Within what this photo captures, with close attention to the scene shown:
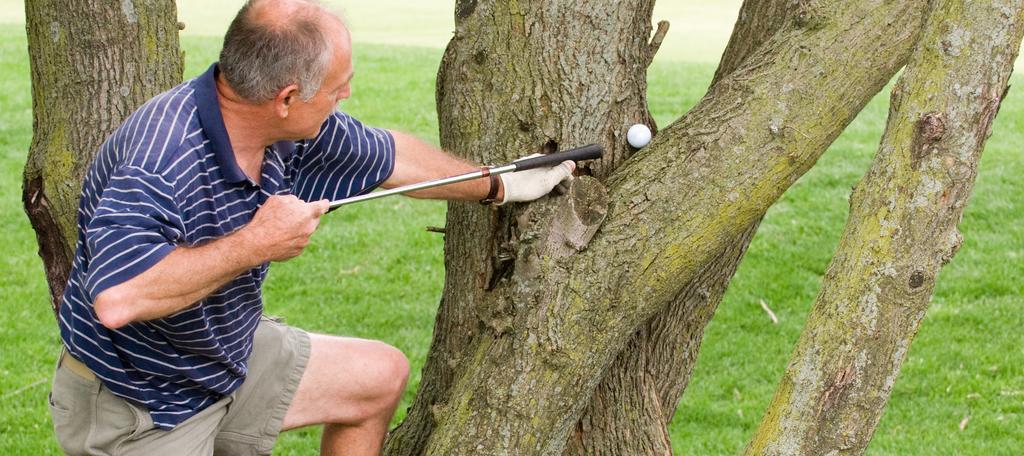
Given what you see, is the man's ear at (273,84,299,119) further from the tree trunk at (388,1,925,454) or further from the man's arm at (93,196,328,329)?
the tree trunk at (388,1,925,454)

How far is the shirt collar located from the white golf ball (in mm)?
947

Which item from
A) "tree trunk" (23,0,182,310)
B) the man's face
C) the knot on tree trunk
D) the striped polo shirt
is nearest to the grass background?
"tree trunk" (23,0,182,310)

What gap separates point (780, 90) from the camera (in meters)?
2.88

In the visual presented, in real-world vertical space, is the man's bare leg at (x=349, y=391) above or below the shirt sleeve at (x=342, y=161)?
below

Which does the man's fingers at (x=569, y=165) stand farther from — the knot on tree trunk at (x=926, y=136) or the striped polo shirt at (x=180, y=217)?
the knot on tree trunk at (x=926, y=136)

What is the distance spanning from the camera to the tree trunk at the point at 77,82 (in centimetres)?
331

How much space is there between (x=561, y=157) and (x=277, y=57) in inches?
28.4

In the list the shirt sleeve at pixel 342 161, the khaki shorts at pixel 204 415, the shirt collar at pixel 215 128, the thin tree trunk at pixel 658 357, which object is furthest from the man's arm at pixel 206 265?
the thin tree trunk at pixel 658 357

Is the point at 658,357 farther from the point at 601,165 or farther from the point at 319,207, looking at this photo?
the point at 319,207

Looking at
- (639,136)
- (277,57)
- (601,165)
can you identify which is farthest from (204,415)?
(639,136)

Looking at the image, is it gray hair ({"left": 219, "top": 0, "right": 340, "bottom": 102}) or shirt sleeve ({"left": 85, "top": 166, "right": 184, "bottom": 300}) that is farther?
gray hair ({"left": 219, "top": 0, "right": 340, "bottom": 102})

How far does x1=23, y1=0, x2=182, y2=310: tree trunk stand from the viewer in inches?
130

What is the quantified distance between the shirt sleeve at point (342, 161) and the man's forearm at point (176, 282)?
49 centimetres

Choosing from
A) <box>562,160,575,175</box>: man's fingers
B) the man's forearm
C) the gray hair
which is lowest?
the man's forearm
